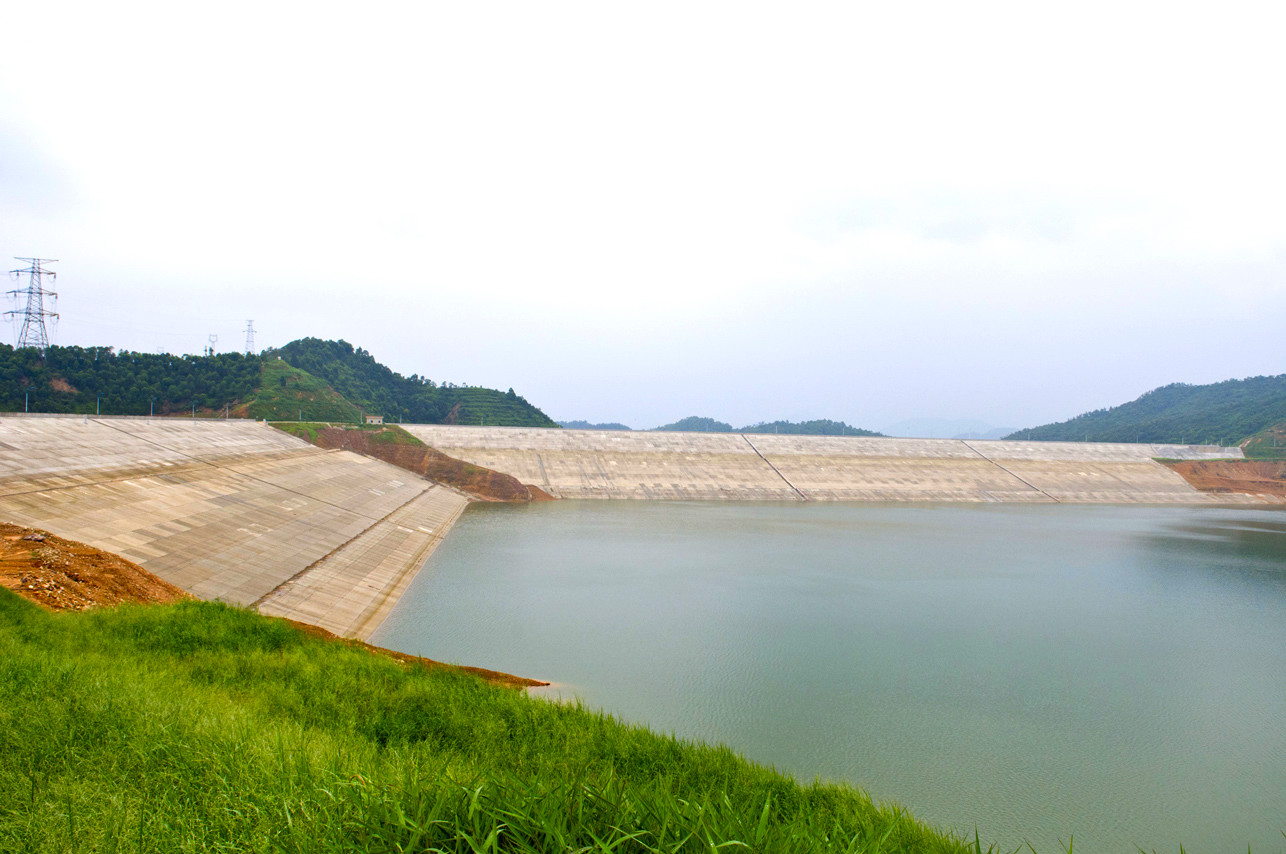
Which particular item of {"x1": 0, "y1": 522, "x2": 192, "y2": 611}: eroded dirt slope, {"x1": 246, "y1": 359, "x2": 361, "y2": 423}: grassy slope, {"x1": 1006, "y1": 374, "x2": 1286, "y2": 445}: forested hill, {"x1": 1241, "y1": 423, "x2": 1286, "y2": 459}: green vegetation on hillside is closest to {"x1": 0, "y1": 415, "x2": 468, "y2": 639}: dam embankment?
{"x1": 0, "y1": 522, "x2": 192, "y2": 611}: eroded dirt slope

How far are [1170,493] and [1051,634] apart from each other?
1597 inches

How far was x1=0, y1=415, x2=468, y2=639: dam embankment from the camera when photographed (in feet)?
43.1

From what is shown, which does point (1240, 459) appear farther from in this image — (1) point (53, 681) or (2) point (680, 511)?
(1) point (53, 681)

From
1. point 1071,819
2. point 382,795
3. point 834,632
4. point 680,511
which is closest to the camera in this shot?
point 382,795

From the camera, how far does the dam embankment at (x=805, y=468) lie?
39.1m

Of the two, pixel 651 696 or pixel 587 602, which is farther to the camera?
pixel 587 602

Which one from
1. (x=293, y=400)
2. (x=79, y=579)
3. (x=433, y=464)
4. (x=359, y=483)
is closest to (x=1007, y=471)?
(x=433, y=464)

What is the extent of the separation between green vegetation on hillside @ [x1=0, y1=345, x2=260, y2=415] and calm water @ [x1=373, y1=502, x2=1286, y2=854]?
99.6ft

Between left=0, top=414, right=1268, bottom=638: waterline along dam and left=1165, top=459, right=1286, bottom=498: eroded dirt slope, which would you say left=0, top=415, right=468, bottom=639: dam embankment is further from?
left=1165, top=459, right=1286, bottom=498: eroded dirt slope

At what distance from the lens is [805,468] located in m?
43.4

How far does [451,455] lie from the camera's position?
127ft

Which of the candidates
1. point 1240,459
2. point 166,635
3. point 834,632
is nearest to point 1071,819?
point 834,632

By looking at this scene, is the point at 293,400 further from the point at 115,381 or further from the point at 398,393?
the point at 398,393

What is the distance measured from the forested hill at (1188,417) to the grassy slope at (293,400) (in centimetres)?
7140
